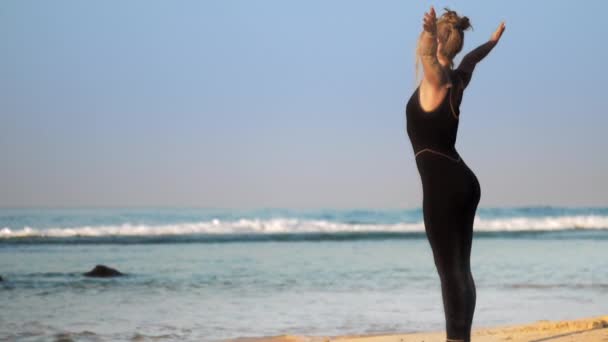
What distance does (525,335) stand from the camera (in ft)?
21.6

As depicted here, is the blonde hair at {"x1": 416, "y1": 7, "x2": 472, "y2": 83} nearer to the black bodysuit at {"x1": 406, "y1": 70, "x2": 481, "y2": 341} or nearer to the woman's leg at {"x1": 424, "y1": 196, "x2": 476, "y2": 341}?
the black bodysuit at {"x1": 406, "y1": 70, "x2": 481, "y2": 341}

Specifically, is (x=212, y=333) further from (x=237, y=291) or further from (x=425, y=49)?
(x=425, y=49)

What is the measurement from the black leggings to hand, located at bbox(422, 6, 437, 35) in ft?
2.01

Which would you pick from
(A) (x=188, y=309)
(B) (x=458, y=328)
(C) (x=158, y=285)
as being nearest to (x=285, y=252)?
(C) (x=158, y=285)

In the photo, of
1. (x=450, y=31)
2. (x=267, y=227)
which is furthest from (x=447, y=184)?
(x=267, y=227)

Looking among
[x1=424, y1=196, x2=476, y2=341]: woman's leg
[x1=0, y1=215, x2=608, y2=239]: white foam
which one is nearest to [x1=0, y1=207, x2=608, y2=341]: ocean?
[x1=424, y1=196, x2=476, y2=341]: woman's leg

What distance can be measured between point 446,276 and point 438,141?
685mm

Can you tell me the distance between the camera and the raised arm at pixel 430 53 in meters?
4.36

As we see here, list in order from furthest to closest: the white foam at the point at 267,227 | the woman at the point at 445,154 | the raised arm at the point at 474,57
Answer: the white foam at the point at 267,227 → the raised arm at the point at 474,57 → the woman at the point at 445,154

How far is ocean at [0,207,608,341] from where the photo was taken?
8.58m

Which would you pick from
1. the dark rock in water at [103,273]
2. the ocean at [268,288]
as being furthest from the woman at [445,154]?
the dark rock in water at [103,273]

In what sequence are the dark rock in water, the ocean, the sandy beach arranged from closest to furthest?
the sandy beach
the ocean
the dark rock in water

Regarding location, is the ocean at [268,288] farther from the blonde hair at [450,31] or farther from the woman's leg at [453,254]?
the blonde hair at [450,31]

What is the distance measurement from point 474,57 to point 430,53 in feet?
1.16
